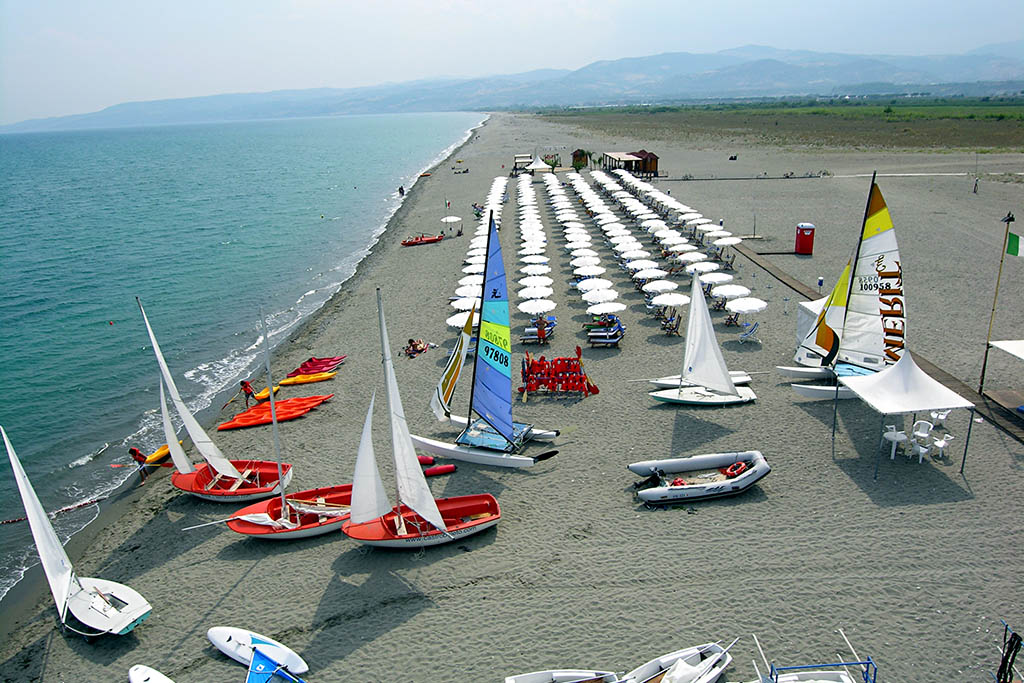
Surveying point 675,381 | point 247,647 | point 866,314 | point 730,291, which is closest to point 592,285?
point 730,291

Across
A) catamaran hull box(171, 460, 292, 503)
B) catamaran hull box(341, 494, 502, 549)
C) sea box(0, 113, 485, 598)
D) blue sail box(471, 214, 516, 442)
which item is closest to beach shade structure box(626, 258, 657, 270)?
sea box(0, 113, 485, 598)

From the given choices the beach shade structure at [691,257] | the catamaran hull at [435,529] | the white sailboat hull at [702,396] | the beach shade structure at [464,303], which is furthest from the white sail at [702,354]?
the beach shade structure at [691,257]

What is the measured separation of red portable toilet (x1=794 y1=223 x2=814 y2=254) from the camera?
32406mm

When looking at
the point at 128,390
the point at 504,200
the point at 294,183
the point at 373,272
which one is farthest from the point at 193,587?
the point at 294,183

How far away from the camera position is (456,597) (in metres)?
11.8

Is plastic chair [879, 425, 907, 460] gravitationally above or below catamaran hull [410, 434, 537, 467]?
above

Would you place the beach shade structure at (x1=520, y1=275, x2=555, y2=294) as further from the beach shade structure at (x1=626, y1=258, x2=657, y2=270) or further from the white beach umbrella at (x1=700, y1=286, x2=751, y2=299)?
the white beach umbrella at (x1=700, y1=286, x2=751, y2=299)

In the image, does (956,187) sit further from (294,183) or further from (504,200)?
(294,183)

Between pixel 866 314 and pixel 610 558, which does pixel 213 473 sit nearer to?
pixel 610 558

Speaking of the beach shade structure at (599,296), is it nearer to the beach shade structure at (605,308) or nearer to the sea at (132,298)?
the beach shade structure at (605,308)

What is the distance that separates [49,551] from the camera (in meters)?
11.7

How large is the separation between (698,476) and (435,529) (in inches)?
257

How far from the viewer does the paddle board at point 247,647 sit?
33.4 feet

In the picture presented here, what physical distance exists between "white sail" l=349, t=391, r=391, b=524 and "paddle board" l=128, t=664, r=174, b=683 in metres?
4.12
